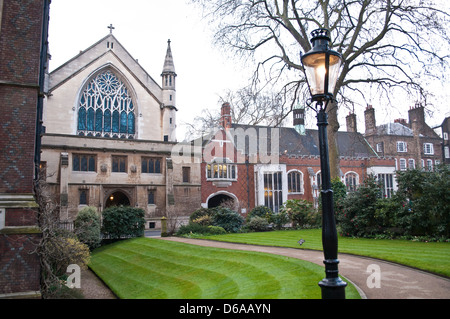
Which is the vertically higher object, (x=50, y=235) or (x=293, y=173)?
(x=293, y=173)

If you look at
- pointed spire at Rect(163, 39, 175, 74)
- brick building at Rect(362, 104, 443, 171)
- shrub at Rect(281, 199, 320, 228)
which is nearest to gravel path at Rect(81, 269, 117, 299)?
shrub at Rect(281, 199, 320, 228)

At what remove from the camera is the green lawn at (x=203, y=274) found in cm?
717

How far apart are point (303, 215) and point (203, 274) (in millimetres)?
14008

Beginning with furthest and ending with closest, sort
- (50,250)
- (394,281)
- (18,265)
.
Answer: (50,250)
(18,265)
(394,281)

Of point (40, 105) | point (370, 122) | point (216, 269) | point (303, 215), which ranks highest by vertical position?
point (370, 122)

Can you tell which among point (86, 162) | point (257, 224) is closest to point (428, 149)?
point (257, 224)

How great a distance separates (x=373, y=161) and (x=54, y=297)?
114 feet

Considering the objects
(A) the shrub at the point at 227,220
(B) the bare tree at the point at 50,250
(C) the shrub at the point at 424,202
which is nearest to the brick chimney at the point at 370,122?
(A) the shrub at the point at 227,220

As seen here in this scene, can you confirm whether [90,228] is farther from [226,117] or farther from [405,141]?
[405,141]

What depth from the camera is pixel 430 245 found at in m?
11.2

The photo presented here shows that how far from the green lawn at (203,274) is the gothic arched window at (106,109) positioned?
17.5m

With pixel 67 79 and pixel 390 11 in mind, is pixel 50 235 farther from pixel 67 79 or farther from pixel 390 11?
pixel 67 79

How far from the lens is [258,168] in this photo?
32.4 metres

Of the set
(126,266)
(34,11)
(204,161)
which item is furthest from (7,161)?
(204,161)
